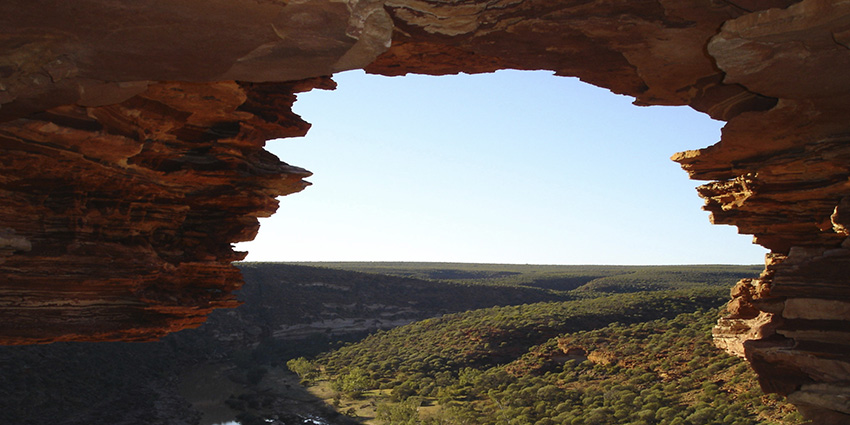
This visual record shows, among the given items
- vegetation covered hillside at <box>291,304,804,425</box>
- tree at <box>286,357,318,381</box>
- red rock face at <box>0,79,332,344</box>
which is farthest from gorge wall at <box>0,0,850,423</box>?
tree at <box>286,357,318,381</box>

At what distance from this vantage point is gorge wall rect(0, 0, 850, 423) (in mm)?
7738

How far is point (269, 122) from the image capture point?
11453mm

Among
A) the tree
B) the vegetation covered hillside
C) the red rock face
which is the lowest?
the tree

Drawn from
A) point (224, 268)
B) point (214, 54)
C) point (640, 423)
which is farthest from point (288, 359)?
point (214, 54)

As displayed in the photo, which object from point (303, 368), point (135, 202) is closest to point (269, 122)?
point (135, 202)

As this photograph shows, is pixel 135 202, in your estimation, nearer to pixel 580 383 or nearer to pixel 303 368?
pixel 580 383

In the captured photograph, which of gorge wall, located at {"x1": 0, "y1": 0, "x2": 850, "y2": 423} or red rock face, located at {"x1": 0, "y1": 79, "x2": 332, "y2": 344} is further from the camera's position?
red rock face, located at {"x1": 0, "y1": 79, "x2": 332, "y2": 344}

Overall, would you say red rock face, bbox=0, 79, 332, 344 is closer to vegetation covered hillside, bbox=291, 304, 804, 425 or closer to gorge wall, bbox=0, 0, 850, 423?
gorge wall, bbox=0, 0, 850, 423

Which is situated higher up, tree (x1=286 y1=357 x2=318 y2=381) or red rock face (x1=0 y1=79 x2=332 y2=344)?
red rock face (x1=0 y1=79 x2=332 y2=344)

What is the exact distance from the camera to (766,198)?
12305 millimetres

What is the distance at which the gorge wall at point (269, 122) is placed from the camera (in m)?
7.74

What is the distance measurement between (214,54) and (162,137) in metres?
3.44

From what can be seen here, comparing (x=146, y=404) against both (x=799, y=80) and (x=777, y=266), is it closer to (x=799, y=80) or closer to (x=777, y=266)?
(x=777, y=266)

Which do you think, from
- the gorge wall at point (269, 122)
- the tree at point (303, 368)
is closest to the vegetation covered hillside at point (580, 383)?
the tree at point (303, 368)
